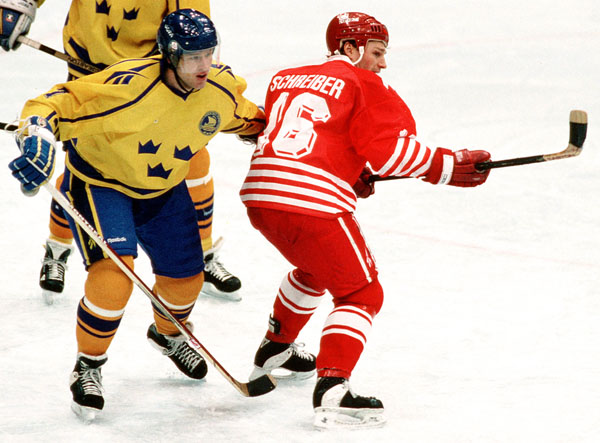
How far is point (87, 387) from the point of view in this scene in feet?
7.85

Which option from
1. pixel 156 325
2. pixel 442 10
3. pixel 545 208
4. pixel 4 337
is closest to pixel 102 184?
pixel 156 325

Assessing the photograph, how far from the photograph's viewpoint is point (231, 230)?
389 centimetres

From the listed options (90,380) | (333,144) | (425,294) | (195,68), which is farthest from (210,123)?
(425,294)

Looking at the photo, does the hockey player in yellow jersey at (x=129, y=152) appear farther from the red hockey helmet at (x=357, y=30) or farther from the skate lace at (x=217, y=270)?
the skate lace at (x=217, y=270)

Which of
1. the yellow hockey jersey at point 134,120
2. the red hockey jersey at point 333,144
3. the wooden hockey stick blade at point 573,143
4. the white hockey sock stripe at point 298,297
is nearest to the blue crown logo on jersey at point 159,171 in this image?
the yellow hockey jersey at point 134,120

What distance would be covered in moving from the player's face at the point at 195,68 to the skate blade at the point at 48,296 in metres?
1.19

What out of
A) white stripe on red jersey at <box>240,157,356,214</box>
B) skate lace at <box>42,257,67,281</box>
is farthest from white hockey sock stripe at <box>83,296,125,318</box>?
skate lace at <box>42,257,67,281</box>

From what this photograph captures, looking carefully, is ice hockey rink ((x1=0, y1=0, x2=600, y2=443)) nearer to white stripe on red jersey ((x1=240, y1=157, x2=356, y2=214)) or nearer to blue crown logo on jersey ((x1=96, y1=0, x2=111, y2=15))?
white stripe on red jersey ((x1=240, y1=157, x2=356, y2=214))

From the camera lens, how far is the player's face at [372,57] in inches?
102

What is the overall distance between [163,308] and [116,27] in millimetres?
977

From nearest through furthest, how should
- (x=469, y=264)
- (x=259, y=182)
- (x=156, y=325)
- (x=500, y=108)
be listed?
1. (x=259, y=182)
2. (x=156, y=325)
3. (x=469, y=264)
4. (x=500, y=108)

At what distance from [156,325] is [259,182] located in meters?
0.57

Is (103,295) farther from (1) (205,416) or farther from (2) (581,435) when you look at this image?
(2) (581,435)

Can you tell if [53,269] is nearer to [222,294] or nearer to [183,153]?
[222,294]
